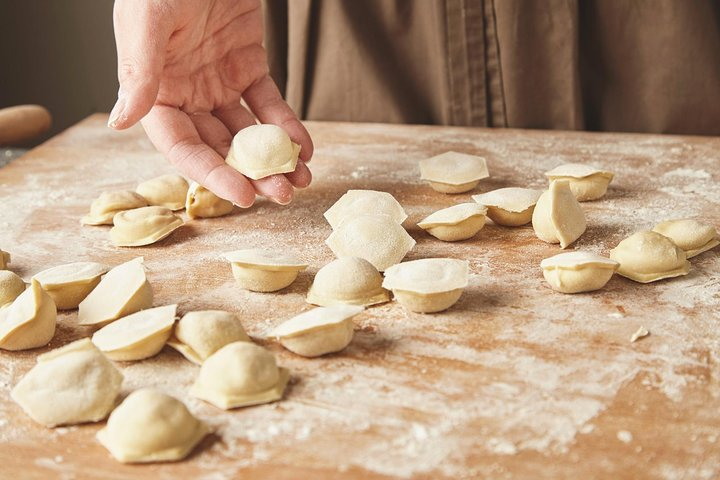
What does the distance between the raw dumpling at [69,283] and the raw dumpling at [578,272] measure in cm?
69

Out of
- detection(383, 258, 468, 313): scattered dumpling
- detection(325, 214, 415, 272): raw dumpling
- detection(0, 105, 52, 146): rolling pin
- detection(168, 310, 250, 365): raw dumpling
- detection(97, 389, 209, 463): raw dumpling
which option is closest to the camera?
detection(97, 389, 209, 463): raw dumpling

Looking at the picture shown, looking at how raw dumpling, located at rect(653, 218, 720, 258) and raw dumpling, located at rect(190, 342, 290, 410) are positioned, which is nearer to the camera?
raw dumpling, located at rect(190, 342, 290, 410)

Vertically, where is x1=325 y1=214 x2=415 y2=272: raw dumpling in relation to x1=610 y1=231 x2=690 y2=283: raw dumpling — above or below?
above

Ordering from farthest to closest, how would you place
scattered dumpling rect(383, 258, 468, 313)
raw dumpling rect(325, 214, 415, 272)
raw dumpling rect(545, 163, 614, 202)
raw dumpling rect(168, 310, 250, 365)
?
1. raw dumpling rect(545, 163, 614, 202)
2. raw dumpling rect(325, 214, 415, 272)
3. scattered dumpling rect(383, 258, 468, 313)
4. raw dumpling rect(168, 310, 250, 365)

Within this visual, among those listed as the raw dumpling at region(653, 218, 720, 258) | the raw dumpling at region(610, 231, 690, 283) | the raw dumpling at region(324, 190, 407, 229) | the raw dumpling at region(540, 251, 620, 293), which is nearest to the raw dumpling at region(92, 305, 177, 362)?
the raw dumpling at region(324, 190, 407, 229)

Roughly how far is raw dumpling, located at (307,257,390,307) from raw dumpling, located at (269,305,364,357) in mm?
97

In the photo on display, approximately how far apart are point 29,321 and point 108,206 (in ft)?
1.55

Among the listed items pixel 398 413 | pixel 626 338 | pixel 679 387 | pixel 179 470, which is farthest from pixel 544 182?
pixel 179 470

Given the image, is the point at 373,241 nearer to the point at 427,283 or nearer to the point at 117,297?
the point at 427,283

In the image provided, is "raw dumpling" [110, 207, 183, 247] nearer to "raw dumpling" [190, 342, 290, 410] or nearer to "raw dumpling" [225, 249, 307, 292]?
"raw dumpling" [225, 249, 307, 292]

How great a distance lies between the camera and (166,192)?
1593 millimetres

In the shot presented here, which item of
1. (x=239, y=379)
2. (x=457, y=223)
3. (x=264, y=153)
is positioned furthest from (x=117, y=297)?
(x=457, y=223)

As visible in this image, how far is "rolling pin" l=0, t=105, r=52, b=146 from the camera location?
1931 millimetres

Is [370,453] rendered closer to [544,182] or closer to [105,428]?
[105,428]
